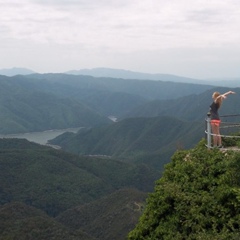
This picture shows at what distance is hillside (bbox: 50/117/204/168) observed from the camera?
165 metres

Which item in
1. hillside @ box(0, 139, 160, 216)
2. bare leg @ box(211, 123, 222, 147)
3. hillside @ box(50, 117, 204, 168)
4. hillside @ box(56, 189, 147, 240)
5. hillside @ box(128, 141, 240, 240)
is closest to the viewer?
hillside @ box(128, 141, 240, 240)

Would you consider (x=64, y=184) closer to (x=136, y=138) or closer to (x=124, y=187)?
(x=124, y=187)

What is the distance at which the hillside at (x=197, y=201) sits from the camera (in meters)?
8.62

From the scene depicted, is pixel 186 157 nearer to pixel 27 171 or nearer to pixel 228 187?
pixel 228 187

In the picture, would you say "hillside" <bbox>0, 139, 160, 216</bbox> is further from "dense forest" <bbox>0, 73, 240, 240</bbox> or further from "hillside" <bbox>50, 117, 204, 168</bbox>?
"hillside" <bbox>50, 117, 204, 168</bbox>

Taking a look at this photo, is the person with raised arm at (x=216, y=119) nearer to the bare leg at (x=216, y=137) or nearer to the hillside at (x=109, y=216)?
the bare leg at (x=216, y=137)

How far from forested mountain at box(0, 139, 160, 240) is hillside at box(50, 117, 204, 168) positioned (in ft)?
121

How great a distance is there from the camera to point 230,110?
188000 millimetres

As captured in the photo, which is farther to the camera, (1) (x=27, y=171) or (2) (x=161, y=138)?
(2) (x=161, y=138)

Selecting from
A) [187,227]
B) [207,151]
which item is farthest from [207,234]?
[207,151]

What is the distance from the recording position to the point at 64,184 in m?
102

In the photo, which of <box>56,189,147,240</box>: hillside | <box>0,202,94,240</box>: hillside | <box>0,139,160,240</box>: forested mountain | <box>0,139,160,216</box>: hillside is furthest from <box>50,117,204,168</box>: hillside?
<box>0,202,94,240</box>: hillside

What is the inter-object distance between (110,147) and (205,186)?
566 feet

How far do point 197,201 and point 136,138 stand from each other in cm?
17112
